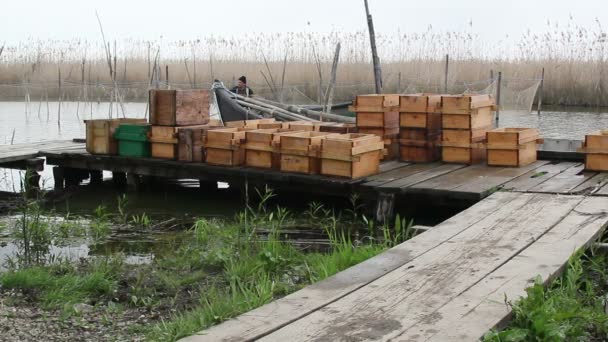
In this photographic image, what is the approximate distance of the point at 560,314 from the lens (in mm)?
4262

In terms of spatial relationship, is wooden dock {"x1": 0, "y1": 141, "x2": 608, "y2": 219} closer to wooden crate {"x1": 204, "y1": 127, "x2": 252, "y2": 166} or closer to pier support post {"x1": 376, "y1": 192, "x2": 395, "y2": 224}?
pier support post {"x1": 376, "y1": 192, "x2": 395, "y2": 224}

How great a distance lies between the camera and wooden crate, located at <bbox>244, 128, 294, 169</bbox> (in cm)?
1063

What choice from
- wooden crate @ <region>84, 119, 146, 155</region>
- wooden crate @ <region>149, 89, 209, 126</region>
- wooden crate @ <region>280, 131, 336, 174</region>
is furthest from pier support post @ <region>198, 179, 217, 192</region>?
Result: wooden crate @ <region>280, 131, 336, 174</region>

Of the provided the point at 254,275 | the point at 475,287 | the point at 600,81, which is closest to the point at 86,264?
the point at 254,275

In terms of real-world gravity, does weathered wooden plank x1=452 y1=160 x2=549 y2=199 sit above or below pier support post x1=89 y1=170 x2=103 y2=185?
above

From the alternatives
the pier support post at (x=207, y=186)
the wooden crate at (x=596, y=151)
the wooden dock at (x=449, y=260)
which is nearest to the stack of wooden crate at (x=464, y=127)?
the wooden dock at (x=449, y=260)

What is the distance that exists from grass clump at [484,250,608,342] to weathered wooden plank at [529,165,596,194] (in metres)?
3.26

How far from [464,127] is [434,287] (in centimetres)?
617

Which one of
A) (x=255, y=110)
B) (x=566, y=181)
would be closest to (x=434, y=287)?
(x=566, y=181)

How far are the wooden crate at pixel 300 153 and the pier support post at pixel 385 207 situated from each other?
1.04m

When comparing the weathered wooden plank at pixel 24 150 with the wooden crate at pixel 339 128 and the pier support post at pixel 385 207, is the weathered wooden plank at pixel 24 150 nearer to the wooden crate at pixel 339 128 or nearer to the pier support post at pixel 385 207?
the wooden crate at pixel 339 128

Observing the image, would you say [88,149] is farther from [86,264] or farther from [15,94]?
[15,94]

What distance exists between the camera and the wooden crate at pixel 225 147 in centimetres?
1099

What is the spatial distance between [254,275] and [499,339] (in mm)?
2829
